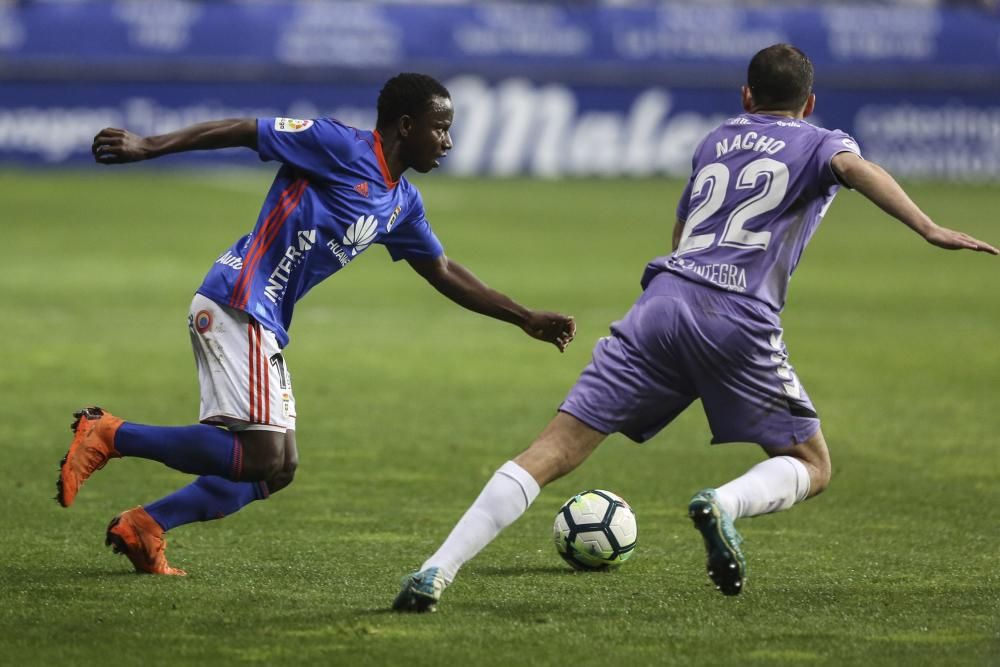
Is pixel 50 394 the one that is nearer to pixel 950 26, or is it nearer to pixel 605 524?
pixel 605 524

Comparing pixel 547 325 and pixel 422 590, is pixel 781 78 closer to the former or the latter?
pixel 547 325

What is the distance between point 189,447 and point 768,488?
2.03m

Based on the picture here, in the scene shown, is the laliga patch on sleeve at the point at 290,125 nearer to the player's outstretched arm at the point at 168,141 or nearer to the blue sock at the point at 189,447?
the player's outstretched arm at the point at 168,141

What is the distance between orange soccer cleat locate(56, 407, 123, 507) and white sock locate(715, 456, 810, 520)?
7.20ft

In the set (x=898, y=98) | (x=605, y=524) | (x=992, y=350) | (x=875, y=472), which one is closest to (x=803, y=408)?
(x=605, y=524)

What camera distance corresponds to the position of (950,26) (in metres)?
32.4

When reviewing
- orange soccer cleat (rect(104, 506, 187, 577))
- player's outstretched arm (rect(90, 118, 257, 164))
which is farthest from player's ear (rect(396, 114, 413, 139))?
orange soccer cleat (rect(104, 506, 187, 577))

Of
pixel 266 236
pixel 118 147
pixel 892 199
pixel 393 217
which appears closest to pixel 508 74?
pixel 393 217

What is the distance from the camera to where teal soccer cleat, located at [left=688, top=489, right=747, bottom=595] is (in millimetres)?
5301

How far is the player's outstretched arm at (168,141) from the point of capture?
18.5 ft

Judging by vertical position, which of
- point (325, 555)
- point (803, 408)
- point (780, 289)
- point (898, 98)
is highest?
point (898, 98)

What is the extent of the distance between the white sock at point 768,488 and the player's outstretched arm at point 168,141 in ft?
6.71

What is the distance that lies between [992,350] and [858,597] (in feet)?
27.5

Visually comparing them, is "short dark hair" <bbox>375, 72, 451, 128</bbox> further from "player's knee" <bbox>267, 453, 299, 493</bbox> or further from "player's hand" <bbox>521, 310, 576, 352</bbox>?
"player's knee" <bbox>267, 453, 299, 493</bbox>
